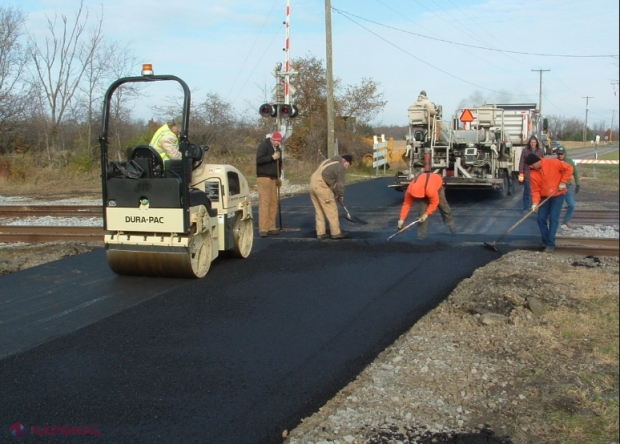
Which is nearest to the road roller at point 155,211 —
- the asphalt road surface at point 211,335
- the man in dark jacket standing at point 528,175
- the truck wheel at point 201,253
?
the truck wheel at point 201,253

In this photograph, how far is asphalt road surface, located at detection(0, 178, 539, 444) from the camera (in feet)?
13.6

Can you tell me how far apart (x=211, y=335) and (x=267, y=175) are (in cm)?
567

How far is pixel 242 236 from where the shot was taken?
29.5 feet

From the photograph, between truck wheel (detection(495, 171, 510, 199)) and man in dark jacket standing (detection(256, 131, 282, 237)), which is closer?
man in dark jacket standing (detection(256, 131, 282, 237))

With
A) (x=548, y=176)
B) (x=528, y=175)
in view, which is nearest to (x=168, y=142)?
(x=548, y=176)

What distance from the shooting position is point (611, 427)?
11.5ft

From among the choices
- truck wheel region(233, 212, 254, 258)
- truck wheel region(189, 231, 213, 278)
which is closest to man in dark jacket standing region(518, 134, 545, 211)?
truck wheel region(233, 212, 254, 258)

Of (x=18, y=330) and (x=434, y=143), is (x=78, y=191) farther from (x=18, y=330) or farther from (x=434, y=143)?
(x=18, y=330)

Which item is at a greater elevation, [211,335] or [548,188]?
[548,188]

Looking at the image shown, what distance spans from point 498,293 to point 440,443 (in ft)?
10.4

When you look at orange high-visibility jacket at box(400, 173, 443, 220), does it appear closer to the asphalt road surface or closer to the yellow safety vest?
the asphalt road surface

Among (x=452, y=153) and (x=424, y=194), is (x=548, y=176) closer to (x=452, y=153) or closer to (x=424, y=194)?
(x=424, y=194)

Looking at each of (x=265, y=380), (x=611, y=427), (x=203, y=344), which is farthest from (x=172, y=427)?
(x=611, y=427)

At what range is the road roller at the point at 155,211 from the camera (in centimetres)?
716
